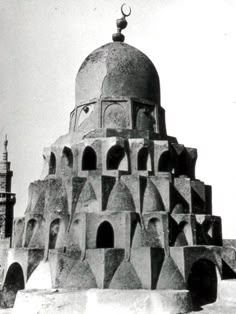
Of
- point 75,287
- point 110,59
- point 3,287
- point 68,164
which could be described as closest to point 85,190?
point 68,164

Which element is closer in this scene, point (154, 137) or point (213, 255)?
point (213, 255)

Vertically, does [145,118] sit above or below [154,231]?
above

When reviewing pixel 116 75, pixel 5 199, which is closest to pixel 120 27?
pixel 116 75

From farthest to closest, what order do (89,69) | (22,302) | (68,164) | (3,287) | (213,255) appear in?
(89,69)
(68,164)
(3,287)
(213,255)
(22,302)

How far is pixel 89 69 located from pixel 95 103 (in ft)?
5.23

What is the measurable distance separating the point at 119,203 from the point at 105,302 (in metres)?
3.36

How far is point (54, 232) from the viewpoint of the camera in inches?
587

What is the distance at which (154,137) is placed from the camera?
55.7ft

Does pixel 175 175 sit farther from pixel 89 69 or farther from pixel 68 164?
pixel 89 69

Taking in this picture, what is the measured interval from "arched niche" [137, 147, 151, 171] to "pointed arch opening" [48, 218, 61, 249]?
3.45m

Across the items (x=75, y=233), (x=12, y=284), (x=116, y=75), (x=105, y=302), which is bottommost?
(x=105, y=302)

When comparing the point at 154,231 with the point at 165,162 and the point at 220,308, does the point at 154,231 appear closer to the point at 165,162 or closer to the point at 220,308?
the point at 220,308

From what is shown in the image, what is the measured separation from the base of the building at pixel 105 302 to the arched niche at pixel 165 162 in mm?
5143

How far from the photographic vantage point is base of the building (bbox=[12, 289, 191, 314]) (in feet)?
40.1
